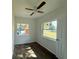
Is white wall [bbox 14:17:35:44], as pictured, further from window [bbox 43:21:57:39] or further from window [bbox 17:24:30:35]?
window [bbox 43:21:57:39]

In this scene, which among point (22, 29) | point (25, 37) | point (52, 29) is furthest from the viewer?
point (25, 37)

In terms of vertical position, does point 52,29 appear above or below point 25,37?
above

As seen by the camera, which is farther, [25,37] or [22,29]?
[25,37]

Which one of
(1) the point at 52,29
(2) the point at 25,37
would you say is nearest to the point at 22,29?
(2) the point at 25,37

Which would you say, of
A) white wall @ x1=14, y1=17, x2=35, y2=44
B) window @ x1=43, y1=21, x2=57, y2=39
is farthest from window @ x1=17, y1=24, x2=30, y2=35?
window @ x1=43, y1=21, x2=57, y2=39

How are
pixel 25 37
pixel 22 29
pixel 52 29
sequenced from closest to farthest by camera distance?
pixel 52 29
pixel 22 29
pixel 25 37

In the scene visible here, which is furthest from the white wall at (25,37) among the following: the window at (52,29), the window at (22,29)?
the window at (52,29)

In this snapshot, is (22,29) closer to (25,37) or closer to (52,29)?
(25,37)
